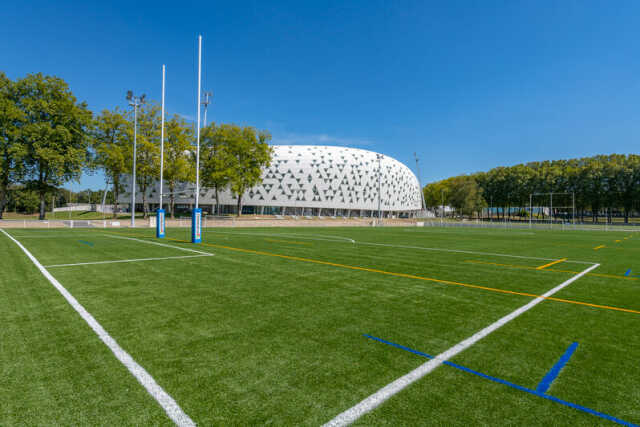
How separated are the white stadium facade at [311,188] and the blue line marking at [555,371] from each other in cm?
8079

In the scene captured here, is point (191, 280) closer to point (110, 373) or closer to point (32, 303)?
point (32, 303)

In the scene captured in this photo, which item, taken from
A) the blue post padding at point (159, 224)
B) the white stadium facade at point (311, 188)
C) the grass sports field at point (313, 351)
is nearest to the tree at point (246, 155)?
the white stadium facade at point (311, 188)

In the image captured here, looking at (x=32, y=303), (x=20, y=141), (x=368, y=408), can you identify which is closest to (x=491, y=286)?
(x=368, y=408)

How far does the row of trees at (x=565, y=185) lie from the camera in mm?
78500

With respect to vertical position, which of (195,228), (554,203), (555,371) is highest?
(554,203)

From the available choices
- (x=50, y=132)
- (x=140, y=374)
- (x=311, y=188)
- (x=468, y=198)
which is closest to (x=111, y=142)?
(x=50, y=132)

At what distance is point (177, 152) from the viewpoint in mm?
51875

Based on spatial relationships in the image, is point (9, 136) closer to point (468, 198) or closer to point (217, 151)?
point (217, 151)

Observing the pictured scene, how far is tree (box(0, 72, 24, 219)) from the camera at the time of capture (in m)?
36.8

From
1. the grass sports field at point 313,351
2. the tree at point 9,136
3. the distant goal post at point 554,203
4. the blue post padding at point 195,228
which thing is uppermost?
the tree at point 9,136

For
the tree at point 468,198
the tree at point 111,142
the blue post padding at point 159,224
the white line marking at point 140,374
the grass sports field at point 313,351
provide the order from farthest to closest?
the tree at point 468,198 → the tree at point 111,142 → the blue post padding at point 159,224 → the grass sports field at point 313,351 → the white line marking at point 140,374

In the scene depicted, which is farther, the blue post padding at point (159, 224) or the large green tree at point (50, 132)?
the large green tree at point (50, 132)

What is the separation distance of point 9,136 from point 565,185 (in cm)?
11567

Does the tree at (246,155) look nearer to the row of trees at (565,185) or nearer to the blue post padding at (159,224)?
the blue post padding at (159,224)
